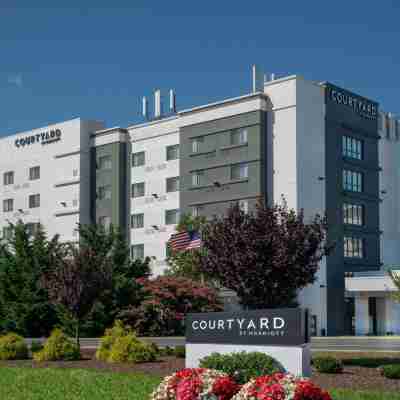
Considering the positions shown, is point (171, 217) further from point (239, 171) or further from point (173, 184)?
point (239, 171)

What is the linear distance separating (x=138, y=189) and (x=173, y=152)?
15.7ft

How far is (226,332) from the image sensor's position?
19562 millimetres

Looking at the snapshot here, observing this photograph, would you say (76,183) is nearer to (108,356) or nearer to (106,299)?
(106,299)

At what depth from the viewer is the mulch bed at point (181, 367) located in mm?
18672

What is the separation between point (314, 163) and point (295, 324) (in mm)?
40549

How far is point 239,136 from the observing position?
58969 mm

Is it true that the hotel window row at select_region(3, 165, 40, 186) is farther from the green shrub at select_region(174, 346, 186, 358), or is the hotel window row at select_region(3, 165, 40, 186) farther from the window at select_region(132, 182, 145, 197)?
the green shrub at select_region(174, 346, 186, 358)

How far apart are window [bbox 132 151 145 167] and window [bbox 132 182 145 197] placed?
1.68m

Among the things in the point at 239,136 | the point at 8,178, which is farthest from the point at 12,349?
the point at 8,178

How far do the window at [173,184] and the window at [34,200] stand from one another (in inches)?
581

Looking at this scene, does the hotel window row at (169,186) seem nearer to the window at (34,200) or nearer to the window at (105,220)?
the window at (105,220)

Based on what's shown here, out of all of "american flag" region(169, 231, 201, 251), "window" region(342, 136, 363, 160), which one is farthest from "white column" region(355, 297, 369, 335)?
"american flag" region(169, 231, 201, 251)

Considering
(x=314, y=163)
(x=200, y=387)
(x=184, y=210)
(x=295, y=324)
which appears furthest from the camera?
(x=184, y=210)

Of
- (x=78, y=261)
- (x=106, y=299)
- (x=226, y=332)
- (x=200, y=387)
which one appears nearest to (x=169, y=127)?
(x=106, y=299)
